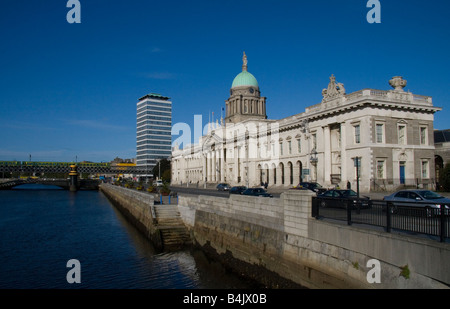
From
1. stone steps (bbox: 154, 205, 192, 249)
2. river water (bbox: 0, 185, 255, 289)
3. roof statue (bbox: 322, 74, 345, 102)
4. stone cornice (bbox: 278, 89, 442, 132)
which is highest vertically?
roof statue (bbox: 322, 74, 345, 102)

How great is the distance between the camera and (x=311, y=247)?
1349cm

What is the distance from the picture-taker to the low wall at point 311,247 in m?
9.11

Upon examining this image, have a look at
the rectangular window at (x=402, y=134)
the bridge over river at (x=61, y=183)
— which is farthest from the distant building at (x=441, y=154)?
the bridge over river at (x=61, y=183)

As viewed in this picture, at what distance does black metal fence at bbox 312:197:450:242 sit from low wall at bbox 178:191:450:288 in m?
0.49

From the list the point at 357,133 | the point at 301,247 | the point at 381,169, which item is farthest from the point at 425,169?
the point at 301,247

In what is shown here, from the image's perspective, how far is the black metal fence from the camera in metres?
9.62

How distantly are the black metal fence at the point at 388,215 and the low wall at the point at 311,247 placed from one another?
1.59 feet

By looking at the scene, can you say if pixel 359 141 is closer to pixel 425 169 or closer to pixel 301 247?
pixel 425 169

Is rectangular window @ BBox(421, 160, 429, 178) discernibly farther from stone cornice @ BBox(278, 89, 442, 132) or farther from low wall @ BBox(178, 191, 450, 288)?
low wall @ BBox(178, 191, 450, 288)

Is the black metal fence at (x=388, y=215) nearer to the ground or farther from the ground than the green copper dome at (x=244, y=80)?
nearer to the ground

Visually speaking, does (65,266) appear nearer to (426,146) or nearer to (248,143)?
(426,146)

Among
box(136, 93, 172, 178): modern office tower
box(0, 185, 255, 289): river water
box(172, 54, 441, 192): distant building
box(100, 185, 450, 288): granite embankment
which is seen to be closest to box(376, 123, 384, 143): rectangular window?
box(172, 54, 441, 192): distant building

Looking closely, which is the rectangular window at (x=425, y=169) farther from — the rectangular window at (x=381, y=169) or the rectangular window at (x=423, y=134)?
the rectangular window at (x=381, y=169)

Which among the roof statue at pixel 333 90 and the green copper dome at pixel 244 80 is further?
the green copper dome at pixel 244 80
